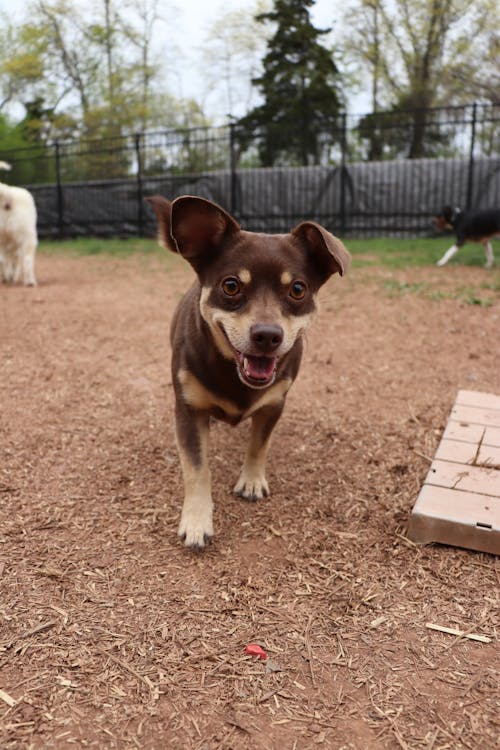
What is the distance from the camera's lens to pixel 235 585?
231cm

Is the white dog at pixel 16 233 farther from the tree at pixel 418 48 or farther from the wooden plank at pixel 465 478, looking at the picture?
the tree at pixel 418 48

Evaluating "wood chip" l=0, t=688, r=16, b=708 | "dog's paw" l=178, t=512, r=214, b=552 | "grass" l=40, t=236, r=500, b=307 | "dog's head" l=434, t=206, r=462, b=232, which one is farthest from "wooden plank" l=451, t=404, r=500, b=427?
"dog's head" l=434, t=206, r=462, b=232

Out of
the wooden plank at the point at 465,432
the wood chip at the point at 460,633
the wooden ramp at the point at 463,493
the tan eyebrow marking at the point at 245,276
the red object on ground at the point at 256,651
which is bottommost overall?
the wood chip at the point at 460,633

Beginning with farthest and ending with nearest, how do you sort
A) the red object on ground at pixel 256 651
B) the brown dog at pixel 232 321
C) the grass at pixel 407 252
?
the grass at pixel 407 252
the brown dog at pixel 232 321
the red object on ground at pixel 256 651

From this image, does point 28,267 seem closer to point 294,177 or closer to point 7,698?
point 7,698

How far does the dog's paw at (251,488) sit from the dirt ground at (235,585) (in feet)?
0.24

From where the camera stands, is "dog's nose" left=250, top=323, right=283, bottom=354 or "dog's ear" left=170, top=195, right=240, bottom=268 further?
"dog's ear" left=170, top=195, right=240, bottom=268

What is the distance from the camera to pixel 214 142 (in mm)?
18969

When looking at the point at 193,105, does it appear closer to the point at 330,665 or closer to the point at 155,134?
the point at 155,134

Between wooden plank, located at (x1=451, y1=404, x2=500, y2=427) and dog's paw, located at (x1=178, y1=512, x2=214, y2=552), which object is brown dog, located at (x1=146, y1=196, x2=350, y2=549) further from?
wooden plank, located at (x1=451, y1=404, x2=500, y2=427)

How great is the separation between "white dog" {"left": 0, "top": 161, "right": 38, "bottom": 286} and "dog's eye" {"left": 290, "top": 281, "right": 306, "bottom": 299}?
25.2 ft

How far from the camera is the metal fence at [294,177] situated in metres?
15.3

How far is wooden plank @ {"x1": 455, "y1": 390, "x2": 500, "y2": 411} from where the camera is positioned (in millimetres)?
3773

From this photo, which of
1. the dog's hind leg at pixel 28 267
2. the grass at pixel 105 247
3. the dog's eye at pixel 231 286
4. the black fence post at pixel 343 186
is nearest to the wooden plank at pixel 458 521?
the dog's eye at pixel 231 286
